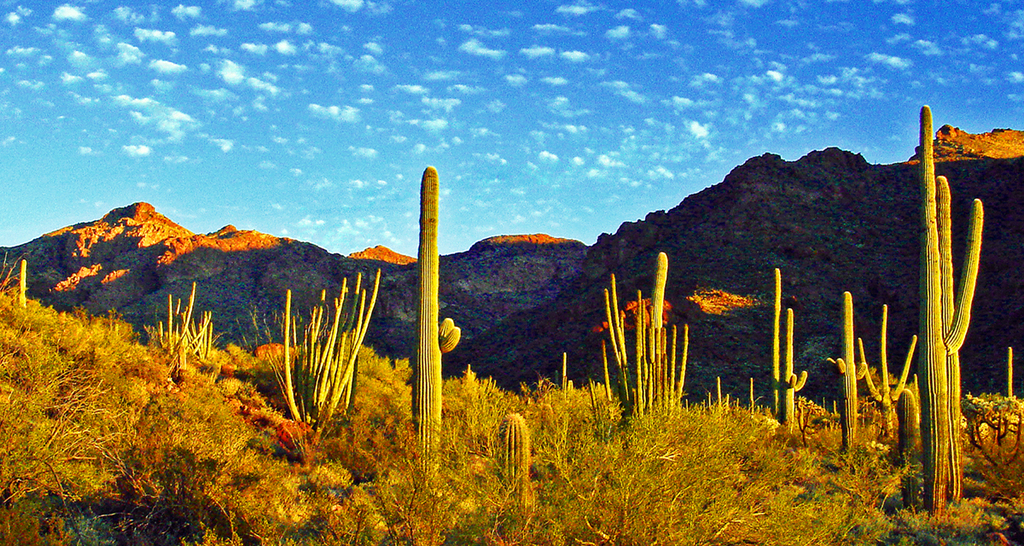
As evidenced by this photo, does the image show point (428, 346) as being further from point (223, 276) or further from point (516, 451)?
point (223, 276)

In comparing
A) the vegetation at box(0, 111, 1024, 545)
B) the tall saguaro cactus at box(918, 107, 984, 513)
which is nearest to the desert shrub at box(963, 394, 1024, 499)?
the vegetation at box(0, 111, 1024, 545)

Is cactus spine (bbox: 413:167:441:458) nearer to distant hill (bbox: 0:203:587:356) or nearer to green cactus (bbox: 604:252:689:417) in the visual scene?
green cactus (bbox: 604:252:689:417)

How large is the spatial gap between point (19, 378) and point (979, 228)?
41.7 ft

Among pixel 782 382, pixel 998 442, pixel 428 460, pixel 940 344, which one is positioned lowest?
pixel 998 442

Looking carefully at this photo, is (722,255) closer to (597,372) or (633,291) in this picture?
(633,291)

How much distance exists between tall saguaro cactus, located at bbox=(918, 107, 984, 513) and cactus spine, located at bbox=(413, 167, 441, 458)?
243 inches

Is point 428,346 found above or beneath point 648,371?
above

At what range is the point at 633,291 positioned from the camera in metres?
37.7

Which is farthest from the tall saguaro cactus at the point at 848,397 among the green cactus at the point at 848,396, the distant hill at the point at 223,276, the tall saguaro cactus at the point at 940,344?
the distant hill at the point at 223,276

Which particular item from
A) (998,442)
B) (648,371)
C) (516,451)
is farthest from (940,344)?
(516,451)

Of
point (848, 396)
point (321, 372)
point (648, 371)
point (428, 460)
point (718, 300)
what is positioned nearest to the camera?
point (428, 460)

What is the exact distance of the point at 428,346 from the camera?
29.7ft

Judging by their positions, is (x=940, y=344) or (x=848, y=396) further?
(x=848, y=396)

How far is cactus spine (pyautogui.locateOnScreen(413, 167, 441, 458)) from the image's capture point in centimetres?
878
